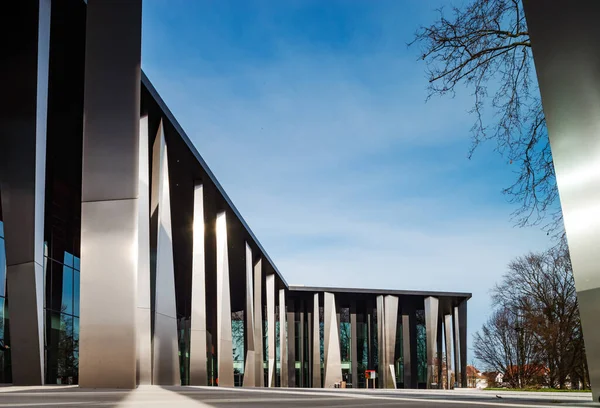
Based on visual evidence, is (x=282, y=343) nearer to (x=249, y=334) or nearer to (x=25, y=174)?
(x=249, y=334)

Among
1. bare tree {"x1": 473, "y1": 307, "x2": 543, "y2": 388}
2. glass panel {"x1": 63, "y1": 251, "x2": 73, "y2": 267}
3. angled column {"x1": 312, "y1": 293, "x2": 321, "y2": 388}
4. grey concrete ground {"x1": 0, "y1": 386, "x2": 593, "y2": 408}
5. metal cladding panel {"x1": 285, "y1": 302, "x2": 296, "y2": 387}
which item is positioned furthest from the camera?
metal cladding panel {"x1": 285, "y1": 302, "x2": 296, "y2": 387}

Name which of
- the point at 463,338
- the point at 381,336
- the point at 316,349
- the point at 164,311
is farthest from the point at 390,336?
the point at 164,311

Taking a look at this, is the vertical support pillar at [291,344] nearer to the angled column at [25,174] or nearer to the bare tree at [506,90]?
the angled column at [25,174]

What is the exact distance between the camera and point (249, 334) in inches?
1320

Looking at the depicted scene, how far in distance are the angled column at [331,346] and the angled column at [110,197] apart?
38.0 metres

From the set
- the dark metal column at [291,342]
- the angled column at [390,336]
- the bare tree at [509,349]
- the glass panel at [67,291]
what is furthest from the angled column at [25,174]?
the dark metal column at [291,342]

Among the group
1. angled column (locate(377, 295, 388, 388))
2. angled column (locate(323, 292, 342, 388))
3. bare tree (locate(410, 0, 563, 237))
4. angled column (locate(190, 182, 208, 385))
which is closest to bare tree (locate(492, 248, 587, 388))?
angled column (locate(377, 295, 388, 388))

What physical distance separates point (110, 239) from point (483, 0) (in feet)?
25.1

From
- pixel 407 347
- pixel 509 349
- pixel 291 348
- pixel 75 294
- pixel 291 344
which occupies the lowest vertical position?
pixel 407 347

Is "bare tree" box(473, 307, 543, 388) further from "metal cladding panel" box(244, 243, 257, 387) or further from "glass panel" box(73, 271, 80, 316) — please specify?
"glass panel" box(73, 271, 80, 316)

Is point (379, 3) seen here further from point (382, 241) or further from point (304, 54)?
point (382, 241)

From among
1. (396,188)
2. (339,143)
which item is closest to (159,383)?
(396,188)

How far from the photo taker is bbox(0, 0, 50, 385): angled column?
12.8 meters

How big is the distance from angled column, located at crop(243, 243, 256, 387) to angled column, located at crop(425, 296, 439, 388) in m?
18.9
